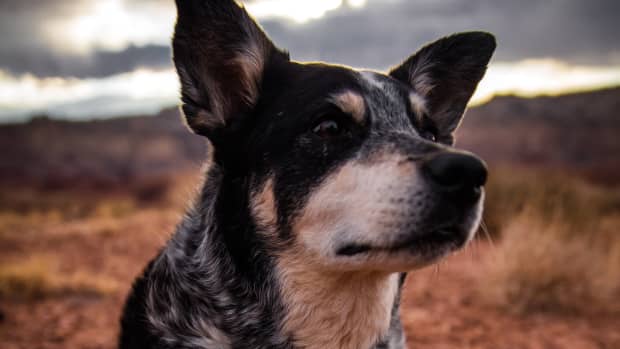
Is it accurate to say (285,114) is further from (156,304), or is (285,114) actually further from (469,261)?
(469,261)

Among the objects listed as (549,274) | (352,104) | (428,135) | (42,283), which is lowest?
(549,274)

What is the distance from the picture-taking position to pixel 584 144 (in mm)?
38688

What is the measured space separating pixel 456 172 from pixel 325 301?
1.02 m

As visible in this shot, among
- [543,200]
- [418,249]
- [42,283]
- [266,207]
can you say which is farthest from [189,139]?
[418,249]

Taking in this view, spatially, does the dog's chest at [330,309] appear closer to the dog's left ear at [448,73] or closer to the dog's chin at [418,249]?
the dog's chin at [418,249]

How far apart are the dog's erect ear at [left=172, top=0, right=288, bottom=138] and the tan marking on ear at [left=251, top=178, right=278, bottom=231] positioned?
1.47 feet

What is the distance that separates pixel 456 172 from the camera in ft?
6.25

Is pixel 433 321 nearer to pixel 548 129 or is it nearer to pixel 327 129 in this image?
pixel 327 129

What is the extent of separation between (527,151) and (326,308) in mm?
41659

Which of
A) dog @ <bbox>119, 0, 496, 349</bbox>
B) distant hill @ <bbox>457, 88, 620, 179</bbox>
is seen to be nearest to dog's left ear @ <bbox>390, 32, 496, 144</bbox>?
dog @ <bbox>119, 0, 496, 349</bbox>

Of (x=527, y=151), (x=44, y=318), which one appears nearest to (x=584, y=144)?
(x=527, y=151)

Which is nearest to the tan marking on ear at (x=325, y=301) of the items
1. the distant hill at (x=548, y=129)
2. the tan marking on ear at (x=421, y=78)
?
the tan marking on ear at (x=421, y=78)

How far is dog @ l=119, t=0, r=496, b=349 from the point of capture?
2.13m

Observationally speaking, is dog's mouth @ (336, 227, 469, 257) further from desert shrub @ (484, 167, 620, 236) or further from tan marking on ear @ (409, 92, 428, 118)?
desert shrub @ (484, 167, 620, 236)
